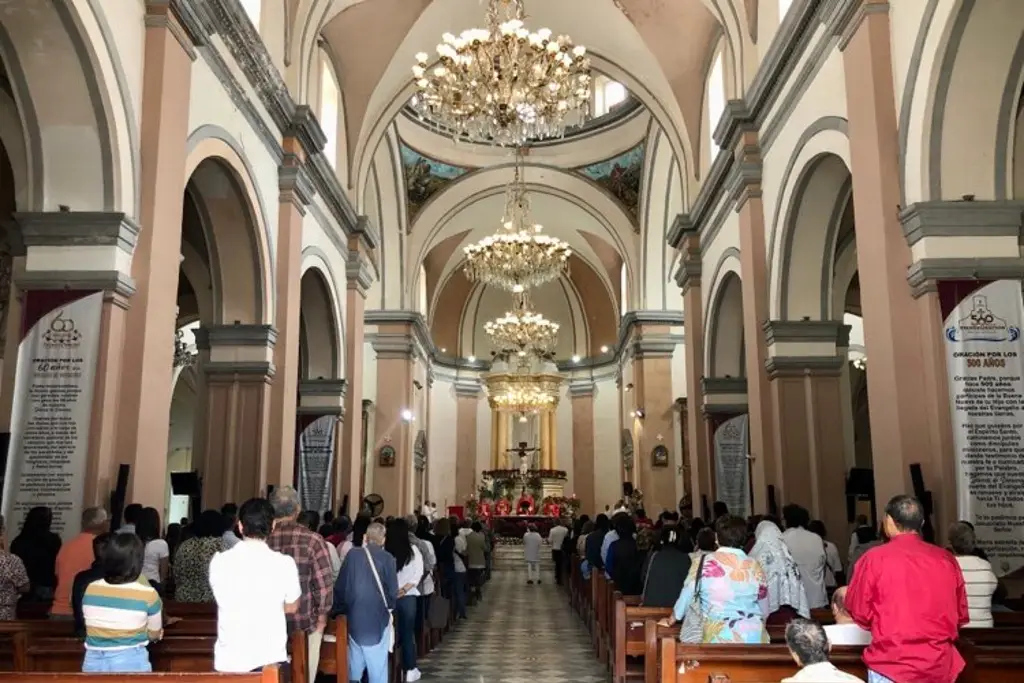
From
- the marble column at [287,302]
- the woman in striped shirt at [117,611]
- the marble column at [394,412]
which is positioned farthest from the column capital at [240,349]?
the marble column at [394,412]

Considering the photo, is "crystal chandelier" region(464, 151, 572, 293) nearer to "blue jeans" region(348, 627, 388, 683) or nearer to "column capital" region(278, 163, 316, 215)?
"column capital" region(278, 163, 316, 215)

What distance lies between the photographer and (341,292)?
13.8 m

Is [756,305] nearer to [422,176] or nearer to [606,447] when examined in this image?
[422,176]

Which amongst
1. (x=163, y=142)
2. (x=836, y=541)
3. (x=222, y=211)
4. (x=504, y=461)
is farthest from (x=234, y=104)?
(x=504, y=461)

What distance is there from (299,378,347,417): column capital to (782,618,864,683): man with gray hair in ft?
36.5

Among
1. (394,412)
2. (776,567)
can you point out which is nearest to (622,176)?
(394,412)

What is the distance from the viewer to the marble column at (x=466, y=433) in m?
26.0

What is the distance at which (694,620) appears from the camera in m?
4.32

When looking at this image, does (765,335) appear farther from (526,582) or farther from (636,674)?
(526,582)

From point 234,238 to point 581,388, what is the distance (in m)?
17.9

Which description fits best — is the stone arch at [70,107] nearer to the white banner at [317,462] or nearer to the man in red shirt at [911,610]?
the man in red shirt at [911,610]

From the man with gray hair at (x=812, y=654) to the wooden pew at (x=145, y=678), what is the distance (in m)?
1.70

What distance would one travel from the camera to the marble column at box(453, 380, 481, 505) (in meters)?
26.0

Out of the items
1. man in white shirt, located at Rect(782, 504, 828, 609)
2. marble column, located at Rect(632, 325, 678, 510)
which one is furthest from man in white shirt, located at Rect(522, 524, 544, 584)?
man in white shirt, located at Rect(782, 504, 828, 609)
